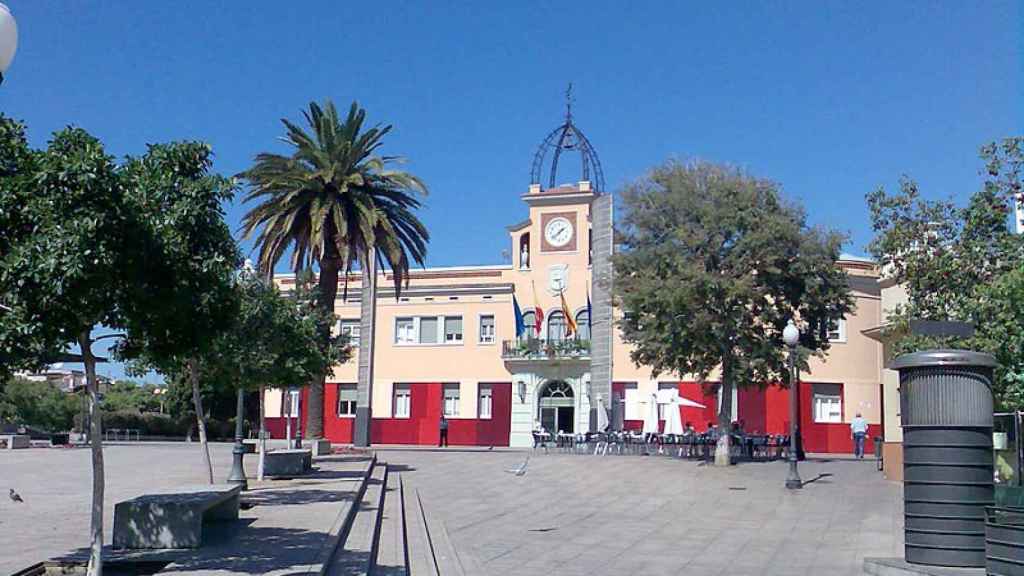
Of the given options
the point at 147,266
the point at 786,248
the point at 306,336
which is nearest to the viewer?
the point at 147,266

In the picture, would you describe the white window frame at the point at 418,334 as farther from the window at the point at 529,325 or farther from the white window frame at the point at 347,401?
the white window frame at the point at 347,401

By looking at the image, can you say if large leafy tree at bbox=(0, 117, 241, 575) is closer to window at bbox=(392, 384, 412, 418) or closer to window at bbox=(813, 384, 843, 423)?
window at bbox=(813, 384, 843, 423)

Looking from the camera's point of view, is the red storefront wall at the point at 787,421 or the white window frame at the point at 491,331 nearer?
the red storefront wall at the point at 787,421

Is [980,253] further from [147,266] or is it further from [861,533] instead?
[147,266]

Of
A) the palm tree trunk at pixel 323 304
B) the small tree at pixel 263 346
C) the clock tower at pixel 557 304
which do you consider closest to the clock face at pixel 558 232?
the clock tower at pixel 557 304

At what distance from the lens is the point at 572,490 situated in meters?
23.5

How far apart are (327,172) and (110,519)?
61.8 ft

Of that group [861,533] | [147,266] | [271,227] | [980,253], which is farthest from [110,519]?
[271,227]

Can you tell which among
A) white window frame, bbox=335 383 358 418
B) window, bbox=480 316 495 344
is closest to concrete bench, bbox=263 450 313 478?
window, bbox=480 316 495 344

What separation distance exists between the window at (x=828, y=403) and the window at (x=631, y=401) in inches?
335

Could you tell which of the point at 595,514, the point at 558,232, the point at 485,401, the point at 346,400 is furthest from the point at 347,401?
the point at 595,514

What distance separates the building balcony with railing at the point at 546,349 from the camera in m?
50.2

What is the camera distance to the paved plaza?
→ 12.7 m

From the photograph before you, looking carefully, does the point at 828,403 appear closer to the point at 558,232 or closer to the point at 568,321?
the point at 568,321
